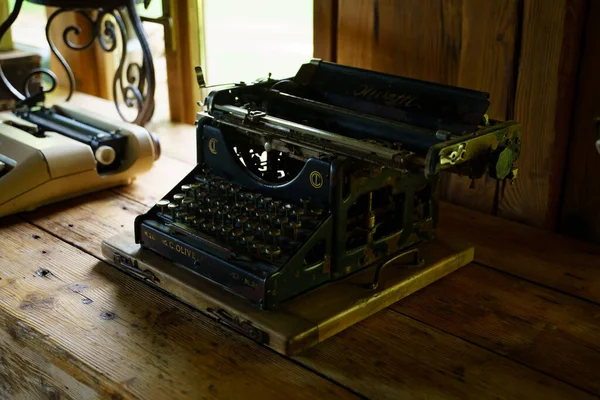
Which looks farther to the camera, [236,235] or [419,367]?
[236,235]

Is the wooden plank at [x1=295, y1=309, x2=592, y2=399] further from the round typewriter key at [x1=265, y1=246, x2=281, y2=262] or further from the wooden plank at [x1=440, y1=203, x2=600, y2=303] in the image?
the wooden plank at [x1=440, y1=203, x2=600, y2=303]

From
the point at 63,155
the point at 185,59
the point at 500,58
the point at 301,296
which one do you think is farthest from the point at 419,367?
the point at 185,59

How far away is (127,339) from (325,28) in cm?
134

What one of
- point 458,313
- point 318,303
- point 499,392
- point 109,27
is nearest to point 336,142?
point 318,303

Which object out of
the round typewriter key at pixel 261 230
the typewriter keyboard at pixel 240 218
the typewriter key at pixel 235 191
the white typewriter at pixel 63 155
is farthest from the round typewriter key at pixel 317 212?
the white typewriter at pixel 63 155

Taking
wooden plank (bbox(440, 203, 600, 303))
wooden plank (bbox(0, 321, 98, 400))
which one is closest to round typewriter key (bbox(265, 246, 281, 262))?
wooden plank (bbox(0, 321, 98, 400))

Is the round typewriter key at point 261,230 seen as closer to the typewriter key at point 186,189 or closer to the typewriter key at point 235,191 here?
the typewriter key at point 235,191

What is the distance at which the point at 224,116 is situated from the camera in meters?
2.01

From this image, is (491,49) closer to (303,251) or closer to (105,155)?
(303,251)

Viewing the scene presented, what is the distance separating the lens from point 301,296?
71.4 inches

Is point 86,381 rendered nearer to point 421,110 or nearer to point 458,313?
point 458,313

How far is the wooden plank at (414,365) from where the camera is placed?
1.57 meters

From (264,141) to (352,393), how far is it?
0.67 m

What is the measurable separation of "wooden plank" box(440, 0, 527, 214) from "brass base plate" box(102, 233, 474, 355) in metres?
0.37
